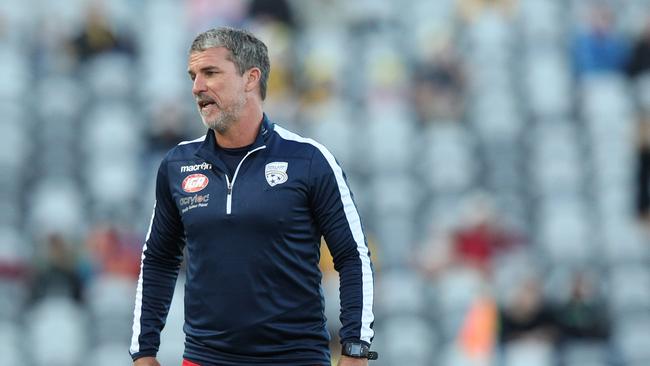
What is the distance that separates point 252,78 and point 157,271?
76 centimetres

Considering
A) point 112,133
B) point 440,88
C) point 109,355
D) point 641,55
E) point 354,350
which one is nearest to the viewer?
point 354,350

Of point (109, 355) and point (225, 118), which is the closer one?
point (225, 118)

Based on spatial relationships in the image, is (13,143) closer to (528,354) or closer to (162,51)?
(162,51)

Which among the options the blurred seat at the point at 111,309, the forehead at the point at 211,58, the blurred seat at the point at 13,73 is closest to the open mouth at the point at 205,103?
the forehead at the point at 211,58

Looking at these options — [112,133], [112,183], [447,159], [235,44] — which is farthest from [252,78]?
[112,133]

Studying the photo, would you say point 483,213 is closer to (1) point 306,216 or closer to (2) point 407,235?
(2) point 407,235

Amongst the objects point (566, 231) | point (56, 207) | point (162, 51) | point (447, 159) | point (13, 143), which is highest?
point (162, 51)

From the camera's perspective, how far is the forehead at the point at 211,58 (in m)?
4.56

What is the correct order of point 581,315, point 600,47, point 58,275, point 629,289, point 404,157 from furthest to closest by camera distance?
1. point 600,47
2. point 404,157
3. point 629,289
4. point 58,275
5. point 581,315

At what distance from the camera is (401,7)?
52.6ft

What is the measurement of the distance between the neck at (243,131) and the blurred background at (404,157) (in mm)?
6049

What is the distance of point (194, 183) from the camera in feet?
15.2

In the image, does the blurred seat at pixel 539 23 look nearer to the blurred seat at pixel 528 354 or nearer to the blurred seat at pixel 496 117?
the blurred seat at pixel 496 117

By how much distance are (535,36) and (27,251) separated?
240 inches
